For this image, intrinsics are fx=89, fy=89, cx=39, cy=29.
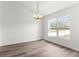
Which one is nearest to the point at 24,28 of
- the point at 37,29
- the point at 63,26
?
the point at 37,29

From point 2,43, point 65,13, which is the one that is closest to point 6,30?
point 2,43

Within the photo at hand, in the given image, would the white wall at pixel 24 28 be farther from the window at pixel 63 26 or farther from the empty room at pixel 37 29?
the window at pixel 63 26

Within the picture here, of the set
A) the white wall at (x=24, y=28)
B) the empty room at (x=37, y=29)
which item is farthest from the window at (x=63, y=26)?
the white wall at (x=24, y=28)

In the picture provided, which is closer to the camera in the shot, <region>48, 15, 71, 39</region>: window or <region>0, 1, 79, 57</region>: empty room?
<region>0, 1, 79, 57</region>: empty room

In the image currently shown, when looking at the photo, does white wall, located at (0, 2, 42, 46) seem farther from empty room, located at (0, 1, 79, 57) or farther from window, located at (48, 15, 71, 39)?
window, located at (48, 15, 71, 39)

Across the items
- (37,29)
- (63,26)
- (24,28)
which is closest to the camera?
(37,29)

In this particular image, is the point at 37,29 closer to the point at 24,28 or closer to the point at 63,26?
the point at 24,28

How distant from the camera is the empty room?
2.62m

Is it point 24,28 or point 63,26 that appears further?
point 63,26

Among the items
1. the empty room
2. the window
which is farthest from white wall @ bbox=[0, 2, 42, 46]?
the window

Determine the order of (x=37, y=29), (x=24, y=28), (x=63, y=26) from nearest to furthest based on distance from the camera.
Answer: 1. (x=37, y=29)
2. (x=24, y=28)
3. (x=63, y=26)

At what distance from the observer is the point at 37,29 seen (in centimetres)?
274

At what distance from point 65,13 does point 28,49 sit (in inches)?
90.8

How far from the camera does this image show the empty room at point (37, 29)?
262 centimetres
